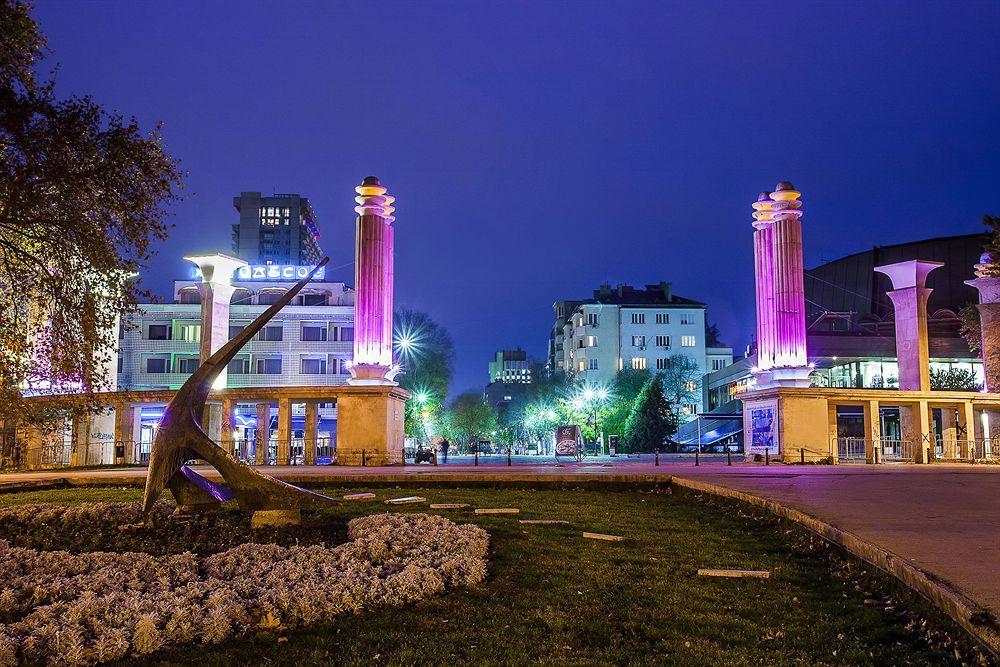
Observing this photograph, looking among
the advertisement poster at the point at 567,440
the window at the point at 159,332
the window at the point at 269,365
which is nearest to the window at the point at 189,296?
the window at the point at 159,332

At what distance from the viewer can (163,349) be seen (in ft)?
191

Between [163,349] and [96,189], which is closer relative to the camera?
[96,189]

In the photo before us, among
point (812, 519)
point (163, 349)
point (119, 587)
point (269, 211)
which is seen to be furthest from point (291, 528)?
point (269, 211)

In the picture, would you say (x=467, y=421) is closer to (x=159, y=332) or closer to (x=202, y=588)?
(x=159, y=332)

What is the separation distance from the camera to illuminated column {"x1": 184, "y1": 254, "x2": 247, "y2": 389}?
33.1 m

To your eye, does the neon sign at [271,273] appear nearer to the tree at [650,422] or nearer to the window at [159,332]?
the window at [159,332]

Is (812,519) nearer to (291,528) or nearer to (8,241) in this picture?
(291,528)

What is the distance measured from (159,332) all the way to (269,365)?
26.7ft

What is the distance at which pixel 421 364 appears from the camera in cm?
5997

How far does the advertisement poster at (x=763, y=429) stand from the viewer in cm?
3159

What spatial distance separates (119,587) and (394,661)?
9.46 feet

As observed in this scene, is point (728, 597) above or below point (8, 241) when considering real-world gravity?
below

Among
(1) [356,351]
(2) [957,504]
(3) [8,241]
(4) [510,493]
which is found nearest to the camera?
(2) [957,504]

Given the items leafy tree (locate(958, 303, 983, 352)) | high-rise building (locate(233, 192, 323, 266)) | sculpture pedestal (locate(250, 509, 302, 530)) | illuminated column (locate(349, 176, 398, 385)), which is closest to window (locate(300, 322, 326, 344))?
illuminated column (locate(349, 176, 398, 385))
